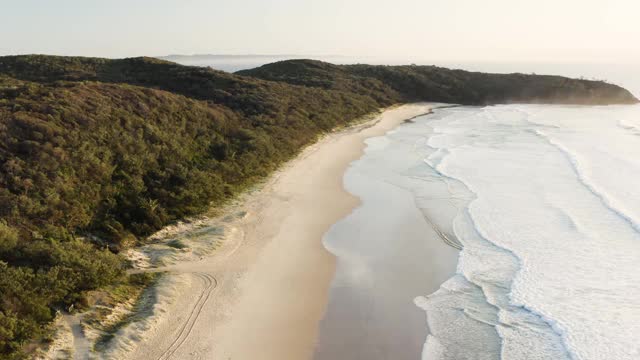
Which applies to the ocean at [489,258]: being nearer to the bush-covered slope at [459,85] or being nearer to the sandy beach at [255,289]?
the sandy beach at [255,289]

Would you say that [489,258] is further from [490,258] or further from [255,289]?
[255,289]

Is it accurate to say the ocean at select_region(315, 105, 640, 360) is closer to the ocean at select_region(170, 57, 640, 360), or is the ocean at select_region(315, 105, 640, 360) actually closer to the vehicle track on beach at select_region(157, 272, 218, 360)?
the ocean at select_region(170, 57, 640, 360)

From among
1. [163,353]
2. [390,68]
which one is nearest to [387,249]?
[163,353]

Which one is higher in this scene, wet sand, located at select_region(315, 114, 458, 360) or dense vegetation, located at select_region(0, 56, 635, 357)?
dense vegetation, located at select_region(0, 56, 635, 357)

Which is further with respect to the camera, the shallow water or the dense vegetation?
the dense vegetation

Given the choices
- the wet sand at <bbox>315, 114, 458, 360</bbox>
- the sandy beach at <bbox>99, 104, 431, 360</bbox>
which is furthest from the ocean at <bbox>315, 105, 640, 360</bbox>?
the sandy beach at <bbox>99, 104, 431, 360</bbox>

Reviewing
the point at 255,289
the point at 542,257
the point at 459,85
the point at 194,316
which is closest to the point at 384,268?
the point at 255,289

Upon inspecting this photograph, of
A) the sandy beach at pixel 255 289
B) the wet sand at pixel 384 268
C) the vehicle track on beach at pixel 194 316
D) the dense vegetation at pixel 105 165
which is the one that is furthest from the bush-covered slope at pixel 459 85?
the vehicle track on beach at pixel 194 316
